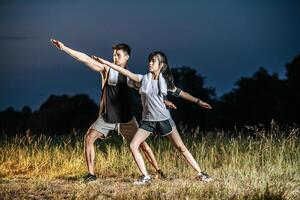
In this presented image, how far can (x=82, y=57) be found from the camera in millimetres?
7562

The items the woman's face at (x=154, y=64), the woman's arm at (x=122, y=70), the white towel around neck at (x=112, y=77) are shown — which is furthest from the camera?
the white towel around neck at (x=112, y=77)

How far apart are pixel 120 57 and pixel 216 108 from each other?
21399mm

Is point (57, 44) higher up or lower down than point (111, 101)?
higher up

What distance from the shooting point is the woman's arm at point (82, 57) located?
739 cm

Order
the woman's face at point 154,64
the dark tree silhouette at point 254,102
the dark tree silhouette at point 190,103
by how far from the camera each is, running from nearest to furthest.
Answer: the woman's face at point 154,64 < the dark tree silhouette at point 254,102 < the dark tree silhouette at point 190,103

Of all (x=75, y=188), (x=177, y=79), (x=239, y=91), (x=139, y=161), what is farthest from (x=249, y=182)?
(x=177, y=79)

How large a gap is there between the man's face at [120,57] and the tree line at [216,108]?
15.2 m

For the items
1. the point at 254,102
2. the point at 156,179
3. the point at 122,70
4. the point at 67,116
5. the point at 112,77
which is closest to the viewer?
the point at 122,70

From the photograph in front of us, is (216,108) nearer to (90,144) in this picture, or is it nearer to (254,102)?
(254,102)

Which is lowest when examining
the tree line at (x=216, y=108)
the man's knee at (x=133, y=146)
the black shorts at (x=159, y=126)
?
the man's knee at (x=133, y=146)

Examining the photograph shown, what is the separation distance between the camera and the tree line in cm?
2614

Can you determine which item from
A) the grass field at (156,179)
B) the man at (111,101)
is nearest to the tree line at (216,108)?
the grass field at (156,179)

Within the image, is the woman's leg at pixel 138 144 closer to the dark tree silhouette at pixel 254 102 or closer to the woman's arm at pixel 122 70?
the woman's arm at pixel 122 70

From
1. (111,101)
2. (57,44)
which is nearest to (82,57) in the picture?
(57,44)
